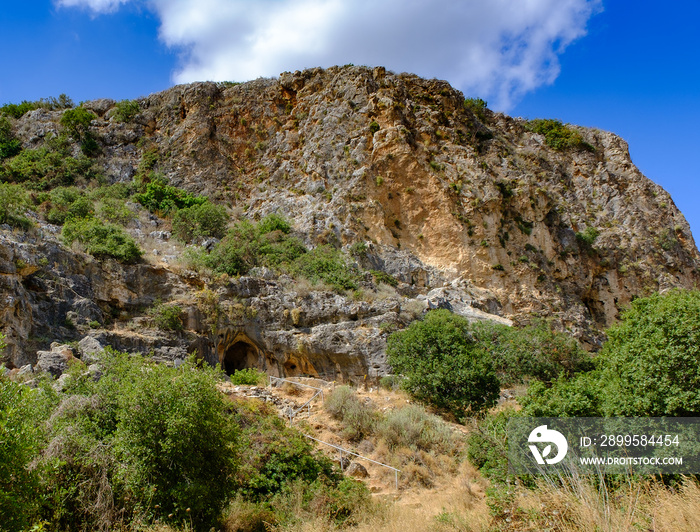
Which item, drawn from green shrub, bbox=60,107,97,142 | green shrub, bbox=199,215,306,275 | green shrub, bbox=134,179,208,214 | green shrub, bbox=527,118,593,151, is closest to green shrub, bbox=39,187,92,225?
green shrub, bbox=134,179,208,214

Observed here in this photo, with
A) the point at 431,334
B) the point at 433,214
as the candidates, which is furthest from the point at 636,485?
the point at 433,214

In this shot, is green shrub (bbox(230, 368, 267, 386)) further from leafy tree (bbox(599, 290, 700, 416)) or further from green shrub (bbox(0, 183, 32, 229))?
green shrub (bbox(0, 183, 32, 229))

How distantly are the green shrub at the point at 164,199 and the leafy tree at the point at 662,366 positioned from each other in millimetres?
25889

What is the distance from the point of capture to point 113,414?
8320 mm

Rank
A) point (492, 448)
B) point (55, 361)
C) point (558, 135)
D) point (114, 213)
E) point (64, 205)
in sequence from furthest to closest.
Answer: point (558, 135) → point (64, 205) → point (114, 213) → point (55, 361) → point (492, 448)

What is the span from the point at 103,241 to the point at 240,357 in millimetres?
7567

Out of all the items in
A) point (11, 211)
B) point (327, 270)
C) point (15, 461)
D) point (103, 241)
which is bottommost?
point (15, 461)

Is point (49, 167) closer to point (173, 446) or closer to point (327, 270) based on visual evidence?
point (327, 270)

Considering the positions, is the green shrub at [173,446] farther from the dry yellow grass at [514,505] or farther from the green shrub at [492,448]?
the green shrub at [492,448]

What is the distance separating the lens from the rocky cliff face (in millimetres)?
19156

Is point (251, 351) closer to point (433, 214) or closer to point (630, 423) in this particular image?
point (433, 214)

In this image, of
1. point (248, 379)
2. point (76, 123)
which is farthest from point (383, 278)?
point (76, 123)

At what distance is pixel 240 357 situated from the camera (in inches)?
866

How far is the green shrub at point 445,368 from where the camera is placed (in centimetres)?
1523
